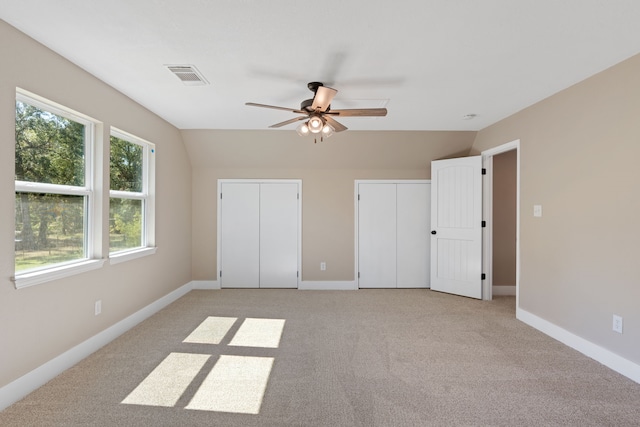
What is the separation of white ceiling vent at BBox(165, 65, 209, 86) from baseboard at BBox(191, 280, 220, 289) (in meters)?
3.32

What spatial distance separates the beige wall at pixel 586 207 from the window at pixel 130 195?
4413 mm

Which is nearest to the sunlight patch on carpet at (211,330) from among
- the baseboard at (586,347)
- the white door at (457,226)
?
the white door at (457,226)

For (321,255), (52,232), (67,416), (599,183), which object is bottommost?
(67,416)

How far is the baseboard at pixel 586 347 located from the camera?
2.56 meters

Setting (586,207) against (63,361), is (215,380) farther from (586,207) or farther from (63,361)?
(586,207)

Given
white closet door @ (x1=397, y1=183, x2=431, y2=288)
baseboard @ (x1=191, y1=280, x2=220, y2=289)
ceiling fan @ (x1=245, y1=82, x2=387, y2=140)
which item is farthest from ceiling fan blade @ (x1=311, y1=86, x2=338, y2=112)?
baseboard @ (x1=191, y1=280, x2=220, y2=289)

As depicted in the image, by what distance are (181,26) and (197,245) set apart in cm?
389

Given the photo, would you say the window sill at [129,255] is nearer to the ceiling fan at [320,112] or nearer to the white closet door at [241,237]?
the white closet door at [241,237]

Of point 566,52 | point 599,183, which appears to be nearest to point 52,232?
point 566,52

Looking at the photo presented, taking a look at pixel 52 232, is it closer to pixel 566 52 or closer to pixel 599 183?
pixel 566 52

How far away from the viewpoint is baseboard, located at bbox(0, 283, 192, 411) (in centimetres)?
218

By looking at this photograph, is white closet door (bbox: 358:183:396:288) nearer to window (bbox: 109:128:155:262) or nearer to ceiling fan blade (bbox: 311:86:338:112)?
ceiling fan blade (bbox: 311:86:338:112)

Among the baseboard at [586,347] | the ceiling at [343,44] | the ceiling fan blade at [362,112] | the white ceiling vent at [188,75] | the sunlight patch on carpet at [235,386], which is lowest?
the sunlight patch on carpet at [235,386]

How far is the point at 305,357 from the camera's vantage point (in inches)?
114
